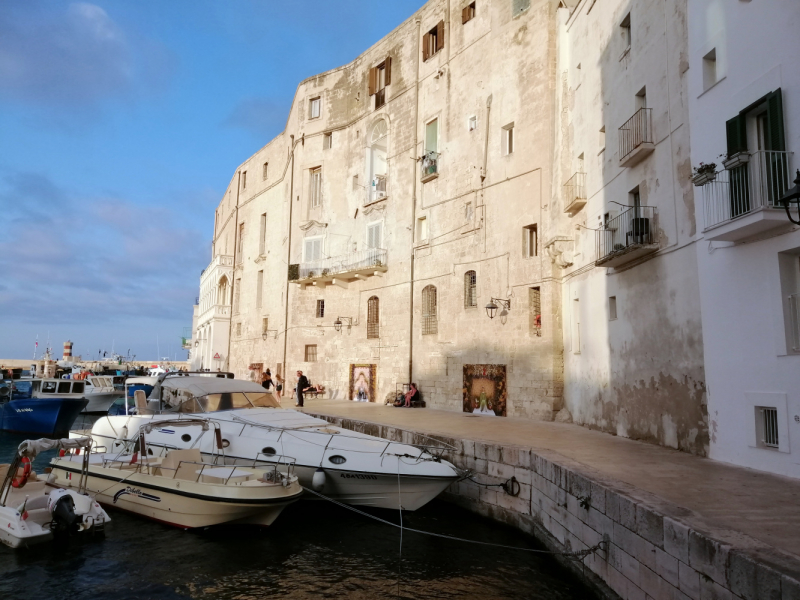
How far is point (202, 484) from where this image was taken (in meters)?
9.69

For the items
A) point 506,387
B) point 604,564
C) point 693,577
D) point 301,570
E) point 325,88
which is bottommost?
point 301,570

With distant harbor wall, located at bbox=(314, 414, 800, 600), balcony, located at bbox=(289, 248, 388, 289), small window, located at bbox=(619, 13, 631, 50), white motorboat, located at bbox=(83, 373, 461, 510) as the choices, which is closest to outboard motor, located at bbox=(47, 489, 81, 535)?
white motorboat, located at bbox=(83, 373, 461, 510)

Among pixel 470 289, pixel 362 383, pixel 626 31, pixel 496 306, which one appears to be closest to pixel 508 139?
pixel 470 289

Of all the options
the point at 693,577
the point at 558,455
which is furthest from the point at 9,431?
the point at 693,577

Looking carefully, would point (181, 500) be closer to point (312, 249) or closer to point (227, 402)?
point (227, 402)

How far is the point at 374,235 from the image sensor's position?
2611 centimetres

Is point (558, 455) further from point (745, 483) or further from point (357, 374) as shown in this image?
point (357, 374)

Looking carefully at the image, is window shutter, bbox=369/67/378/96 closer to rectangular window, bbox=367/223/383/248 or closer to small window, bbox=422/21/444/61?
small window, bbox=422/21/444/61

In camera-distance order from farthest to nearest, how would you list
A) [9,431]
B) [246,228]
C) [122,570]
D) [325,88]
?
[246,228], [325,88], [9,431], [122,570]

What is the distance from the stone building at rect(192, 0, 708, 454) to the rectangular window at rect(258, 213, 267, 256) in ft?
0.45

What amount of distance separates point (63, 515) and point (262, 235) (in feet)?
91.4

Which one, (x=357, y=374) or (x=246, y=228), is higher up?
(x=246, y=228)

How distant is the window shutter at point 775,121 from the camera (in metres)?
8.29

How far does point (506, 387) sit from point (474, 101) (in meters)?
10.2
